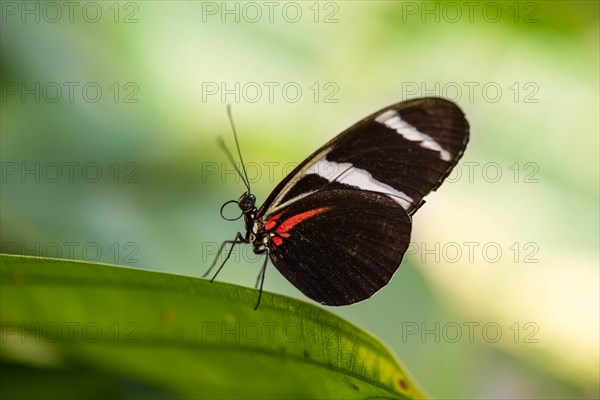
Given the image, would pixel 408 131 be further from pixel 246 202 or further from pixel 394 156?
pixel 246 202

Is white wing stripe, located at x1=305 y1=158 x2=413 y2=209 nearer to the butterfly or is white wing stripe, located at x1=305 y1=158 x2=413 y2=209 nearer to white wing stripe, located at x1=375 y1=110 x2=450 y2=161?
the butterfly

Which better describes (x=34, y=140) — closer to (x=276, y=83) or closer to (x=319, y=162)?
(x=276, y=83)

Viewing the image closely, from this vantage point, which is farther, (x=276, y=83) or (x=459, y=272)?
(x=276, y=83)

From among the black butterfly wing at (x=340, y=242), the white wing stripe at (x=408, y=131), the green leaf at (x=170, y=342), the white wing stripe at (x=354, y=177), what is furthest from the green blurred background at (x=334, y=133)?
the green leaf at (x=170, y=342)

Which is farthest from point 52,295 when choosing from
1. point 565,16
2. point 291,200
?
point 565,16

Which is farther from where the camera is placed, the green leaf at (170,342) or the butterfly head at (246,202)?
the butterfly head at (246,202)

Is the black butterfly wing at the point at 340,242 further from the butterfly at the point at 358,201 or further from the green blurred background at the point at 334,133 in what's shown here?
the green blurred background at the point at 334,133
